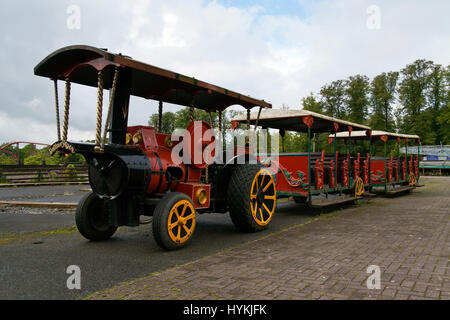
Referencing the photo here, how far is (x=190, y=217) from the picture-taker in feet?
18.3

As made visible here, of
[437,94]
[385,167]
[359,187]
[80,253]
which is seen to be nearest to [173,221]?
[80,253]

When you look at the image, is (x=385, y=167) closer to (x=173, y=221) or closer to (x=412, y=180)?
(x=412, y=180)

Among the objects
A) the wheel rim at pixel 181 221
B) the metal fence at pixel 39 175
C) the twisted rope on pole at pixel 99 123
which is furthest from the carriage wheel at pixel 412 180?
the metal fence at pixel 39 175

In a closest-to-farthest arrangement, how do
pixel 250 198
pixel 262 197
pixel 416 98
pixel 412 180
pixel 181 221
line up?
pixel 181 221
pixel 250 198
pixel 262 197
pixel 412 180
pixel 416 98

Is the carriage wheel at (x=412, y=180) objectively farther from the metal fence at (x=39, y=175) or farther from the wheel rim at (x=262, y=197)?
the metal fence at (x=39, y=175)

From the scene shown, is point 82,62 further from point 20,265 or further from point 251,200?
point 251,200

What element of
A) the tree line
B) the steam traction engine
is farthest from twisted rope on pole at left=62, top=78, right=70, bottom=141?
the tree line

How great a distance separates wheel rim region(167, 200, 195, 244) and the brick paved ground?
0.70m

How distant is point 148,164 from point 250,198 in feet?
7.08

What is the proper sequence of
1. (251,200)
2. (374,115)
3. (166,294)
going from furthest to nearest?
(374,115) → (251,200) → (166,294)

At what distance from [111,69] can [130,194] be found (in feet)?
6.34

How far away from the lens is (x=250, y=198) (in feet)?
22.0

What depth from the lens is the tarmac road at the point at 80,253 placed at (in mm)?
3908
